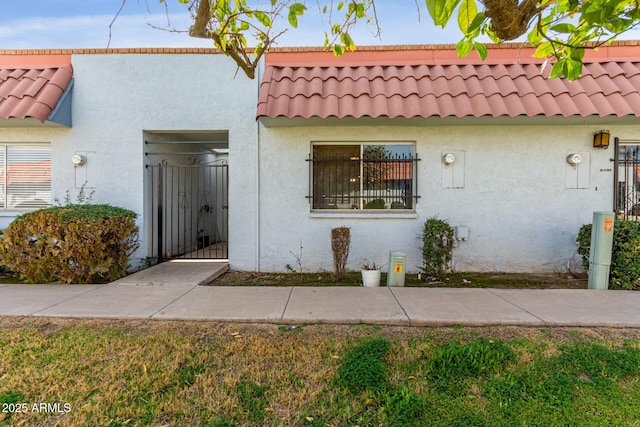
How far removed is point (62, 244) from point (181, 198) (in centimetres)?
319

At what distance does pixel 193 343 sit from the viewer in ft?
11.1

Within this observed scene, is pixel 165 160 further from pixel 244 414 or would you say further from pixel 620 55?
pixel 620 55

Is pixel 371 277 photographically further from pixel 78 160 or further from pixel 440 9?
pixel 78 160

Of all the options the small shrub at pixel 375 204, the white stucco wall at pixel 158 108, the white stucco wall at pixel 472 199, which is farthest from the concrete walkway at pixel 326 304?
the white stucco wall at pixel 158 108

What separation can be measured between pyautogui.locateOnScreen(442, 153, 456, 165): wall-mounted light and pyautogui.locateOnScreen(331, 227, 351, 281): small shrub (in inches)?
93.5

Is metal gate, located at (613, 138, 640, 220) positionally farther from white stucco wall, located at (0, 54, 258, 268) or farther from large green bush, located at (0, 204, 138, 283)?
large green bush, located at (0, 204, 138, 283)

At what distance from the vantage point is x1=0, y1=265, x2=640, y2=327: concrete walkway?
3943 millimetres

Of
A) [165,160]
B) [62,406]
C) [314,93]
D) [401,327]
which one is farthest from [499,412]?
[165,160]

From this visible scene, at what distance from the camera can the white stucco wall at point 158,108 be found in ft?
21.7

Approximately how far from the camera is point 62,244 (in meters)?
5.22

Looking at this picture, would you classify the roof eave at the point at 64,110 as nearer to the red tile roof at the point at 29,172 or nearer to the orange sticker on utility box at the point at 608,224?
the red tile roof at the point at 29,172

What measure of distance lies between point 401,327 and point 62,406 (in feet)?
10.4

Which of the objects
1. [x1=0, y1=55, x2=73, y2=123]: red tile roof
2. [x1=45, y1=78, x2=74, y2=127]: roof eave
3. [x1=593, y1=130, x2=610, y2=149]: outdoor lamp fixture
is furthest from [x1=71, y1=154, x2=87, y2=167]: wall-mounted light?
[x1=593, y1=130, x2=610, y2=149]: outdoor lamp fixture

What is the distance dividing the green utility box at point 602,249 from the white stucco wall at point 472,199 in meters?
1.15
